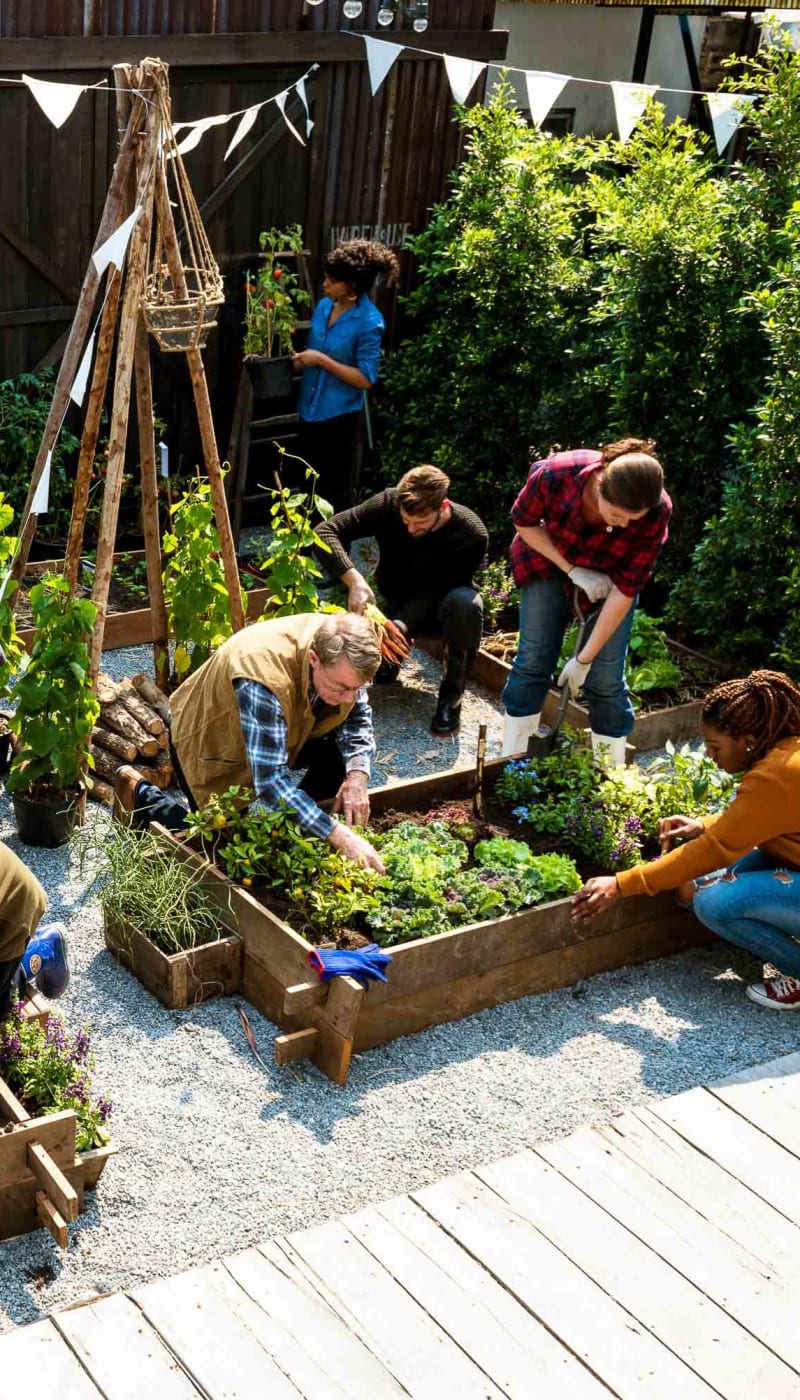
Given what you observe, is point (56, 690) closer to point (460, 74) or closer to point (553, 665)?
point (553, 665)

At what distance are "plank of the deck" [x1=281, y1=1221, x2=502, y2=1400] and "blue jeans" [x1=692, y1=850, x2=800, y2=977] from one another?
1.76 metres

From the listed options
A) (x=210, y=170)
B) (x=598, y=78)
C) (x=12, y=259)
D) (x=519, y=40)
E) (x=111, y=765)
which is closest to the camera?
(x=111, y=765)

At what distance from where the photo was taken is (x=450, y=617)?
21.3ft

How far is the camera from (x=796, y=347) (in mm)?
6758

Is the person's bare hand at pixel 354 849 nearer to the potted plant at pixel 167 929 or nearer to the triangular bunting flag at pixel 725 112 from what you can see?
the potted plant at pixel 167 929

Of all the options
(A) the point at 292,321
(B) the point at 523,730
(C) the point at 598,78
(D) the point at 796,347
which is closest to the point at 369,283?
(A) the point at 292,321

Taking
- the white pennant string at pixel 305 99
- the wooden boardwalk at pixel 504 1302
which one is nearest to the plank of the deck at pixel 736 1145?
the wooden boardwalk at pixel 504 1302

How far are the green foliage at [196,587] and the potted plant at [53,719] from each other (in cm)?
85

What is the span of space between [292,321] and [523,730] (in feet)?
10.4

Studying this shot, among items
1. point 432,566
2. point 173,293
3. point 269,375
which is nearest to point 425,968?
point 432,566

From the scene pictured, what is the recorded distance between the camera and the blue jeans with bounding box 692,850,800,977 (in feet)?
15.6

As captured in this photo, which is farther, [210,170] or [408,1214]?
[210,170]

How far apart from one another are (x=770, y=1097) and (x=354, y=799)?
1593mm

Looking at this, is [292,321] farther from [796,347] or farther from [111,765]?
[111,765]
